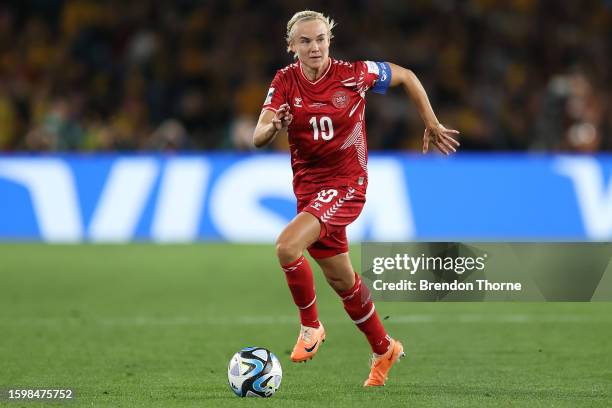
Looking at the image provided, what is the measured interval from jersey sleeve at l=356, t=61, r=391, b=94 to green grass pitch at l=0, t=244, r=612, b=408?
1581 mm

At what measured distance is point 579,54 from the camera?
62.6 ft

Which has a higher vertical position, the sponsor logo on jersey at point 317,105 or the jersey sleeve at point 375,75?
the jersey sleeve at point 375,75

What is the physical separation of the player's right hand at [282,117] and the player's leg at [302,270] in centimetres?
56

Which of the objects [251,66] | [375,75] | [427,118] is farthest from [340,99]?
[251,66]

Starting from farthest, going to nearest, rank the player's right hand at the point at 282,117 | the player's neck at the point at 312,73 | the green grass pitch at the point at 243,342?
the player's neck at the point at 312,73 < the green grass pitch at the point at 243,342 < the player's right hand at the point at 282,117

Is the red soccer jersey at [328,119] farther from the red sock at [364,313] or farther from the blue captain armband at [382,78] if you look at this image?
the red sock at [364,313]

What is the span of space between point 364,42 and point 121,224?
6.08 m

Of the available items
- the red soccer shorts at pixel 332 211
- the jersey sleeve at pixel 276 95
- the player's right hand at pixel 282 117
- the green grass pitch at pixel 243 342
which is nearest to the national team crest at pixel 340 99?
the jersey sleeve at pixel 276 95

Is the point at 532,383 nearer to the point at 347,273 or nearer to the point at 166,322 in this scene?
the point at 347,273

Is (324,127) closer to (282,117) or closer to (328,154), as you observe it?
(328,154)

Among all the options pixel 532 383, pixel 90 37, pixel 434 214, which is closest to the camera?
pixel 532 383

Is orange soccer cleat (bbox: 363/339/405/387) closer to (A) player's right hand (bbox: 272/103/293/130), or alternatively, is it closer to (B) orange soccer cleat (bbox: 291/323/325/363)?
(B) orange soccer cleat (bbox: 291/323/325/363)

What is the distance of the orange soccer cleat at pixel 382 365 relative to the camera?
6.29m

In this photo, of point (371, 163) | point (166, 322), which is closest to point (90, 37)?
point (371, 163)
